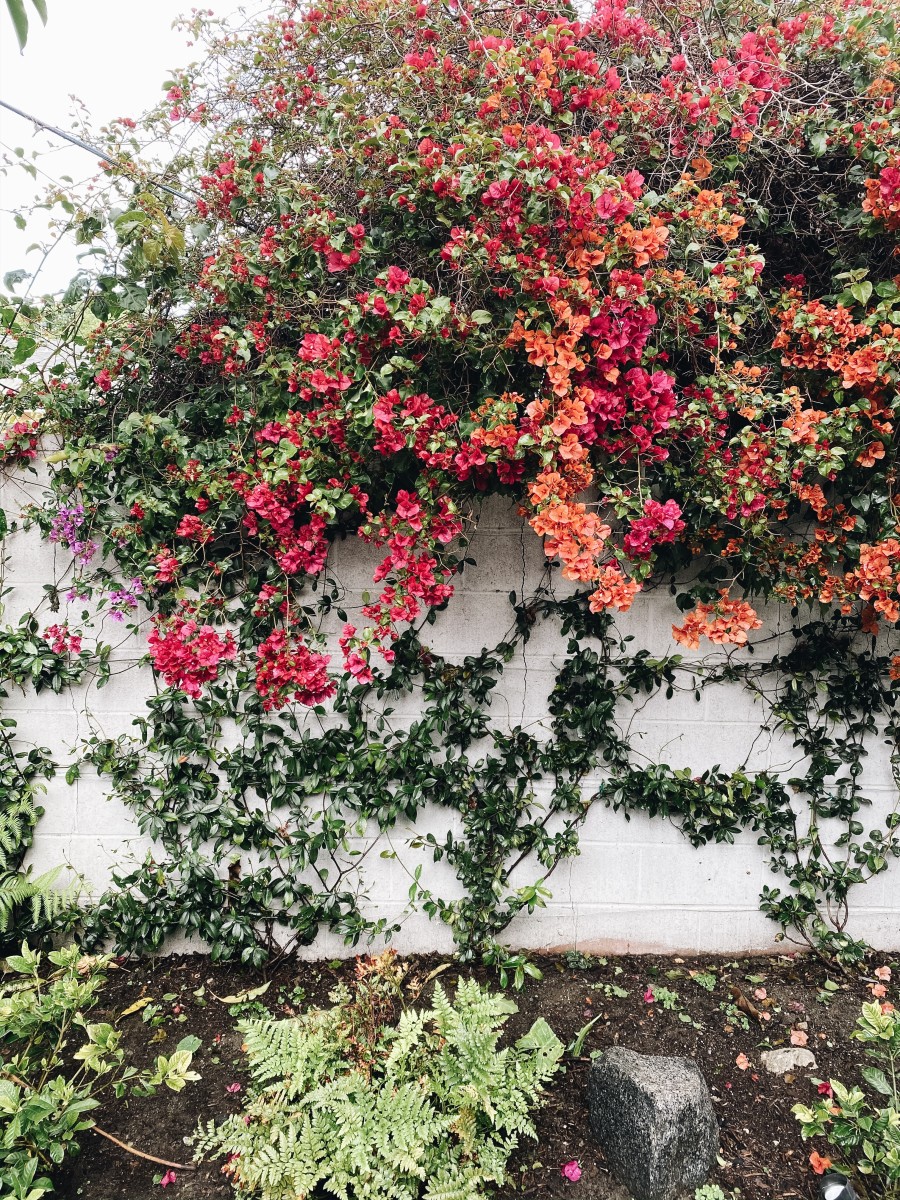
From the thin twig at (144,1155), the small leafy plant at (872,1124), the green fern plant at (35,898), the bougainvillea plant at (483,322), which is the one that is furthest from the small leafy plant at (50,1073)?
the small leafy plant at (872,1124)

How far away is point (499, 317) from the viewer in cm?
196

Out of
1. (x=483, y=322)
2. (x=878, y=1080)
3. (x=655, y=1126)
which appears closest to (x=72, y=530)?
(x=483, y=322)

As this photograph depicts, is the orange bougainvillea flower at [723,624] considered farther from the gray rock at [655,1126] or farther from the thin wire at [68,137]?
the thin wire at [68,137]

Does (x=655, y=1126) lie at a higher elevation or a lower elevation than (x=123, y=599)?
lower

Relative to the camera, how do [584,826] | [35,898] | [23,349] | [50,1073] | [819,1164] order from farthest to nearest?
[584,826] → [35,898] → [23,349] → [50,1073] → [819,1164]

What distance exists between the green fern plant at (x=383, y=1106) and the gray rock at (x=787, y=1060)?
695 mm

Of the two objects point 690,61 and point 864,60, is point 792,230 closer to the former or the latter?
point 864,60

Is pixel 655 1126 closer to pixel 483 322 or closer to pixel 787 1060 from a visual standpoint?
pixel 787 1060

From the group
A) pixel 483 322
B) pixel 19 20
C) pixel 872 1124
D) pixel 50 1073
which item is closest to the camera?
pixel 19 20

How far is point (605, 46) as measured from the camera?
2.12 m

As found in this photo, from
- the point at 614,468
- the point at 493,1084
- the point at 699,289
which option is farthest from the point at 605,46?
the point at 493,1084

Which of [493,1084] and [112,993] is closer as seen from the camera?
[493,1084]

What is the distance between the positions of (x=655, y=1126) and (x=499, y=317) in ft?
7.11

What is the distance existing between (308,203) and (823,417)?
1642mm
